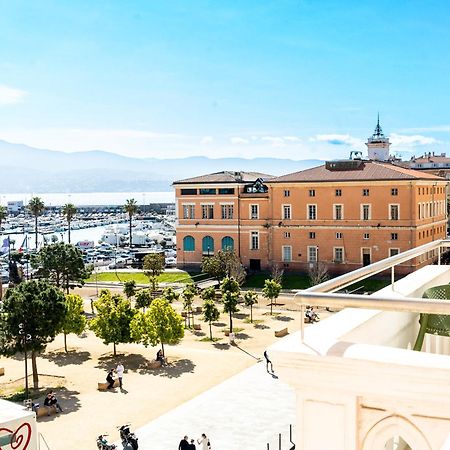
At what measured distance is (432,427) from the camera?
10.6 ft

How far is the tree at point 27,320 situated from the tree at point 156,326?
4.56 metres

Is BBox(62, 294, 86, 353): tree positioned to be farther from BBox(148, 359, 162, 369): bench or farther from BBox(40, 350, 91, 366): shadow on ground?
BBox(148, 359, 162, 369): bench

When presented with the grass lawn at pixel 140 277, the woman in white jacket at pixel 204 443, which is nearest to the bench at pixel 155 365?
the woman in white jacket at pixel 204 443

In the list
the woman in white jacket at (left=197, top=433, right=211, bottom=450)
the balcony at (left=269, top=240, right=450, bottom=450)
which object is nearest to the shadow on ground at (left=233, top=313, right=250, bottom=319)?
the woman in white jacket at (left=197, top=433, right=211, bottom=450)

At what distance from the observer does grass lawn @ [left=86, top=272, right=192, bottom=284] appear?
54206 mm

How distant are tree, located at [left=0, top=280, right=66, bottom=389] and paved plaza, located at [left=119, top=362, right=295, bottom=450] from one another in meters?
6.29

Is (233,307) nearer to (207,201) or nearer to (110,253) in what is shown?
(207,201)

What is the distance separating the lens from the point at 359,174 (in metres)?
52.8

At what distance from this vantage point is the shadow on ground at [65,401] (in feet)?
70.2

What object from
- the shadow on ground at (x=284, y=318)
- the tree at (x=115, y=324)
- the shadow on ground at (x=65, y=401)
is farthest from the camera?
the shadow on ground at (x=284, y=318)

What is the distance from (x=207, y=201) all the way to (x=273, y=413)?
1537 inches

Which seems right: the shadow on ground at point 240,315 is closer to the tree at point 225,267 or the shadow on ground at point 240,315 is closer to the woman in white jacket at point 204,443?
the tree at point 225,267

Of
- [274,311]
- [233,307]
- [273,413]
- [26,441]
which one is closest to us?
[26,441]

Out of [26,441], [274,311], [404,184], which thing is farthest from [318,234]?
[26,441]
